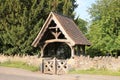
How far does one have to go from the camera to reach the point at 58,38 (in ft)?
107

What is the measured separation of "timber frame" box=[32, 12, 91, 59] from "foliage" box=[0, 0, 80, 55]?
4.91 meters

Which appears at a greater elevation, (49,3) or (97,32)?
(49,3)

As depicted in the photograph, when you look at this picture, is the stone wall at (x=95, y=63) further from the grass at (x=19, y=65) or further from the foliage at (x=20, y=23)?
the foliage at (x=20, y=23)

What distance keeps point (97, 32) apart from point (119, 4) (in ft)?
16.6

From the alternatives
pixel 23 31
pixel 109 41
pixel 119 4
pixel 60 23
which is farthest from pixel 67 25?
pixel 119 4

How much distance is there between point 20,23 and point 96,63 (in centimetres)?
1428

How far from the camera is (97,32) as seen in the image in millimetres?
45125

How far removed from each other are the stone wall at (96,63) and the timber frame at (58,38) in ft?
3.32

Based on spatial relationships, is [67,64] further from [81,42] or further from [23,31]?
[23,31]

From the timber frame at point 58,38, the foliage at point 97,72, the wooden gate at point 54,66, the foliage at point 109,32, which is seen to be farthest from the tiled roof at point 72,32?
the foliage at point 109,32

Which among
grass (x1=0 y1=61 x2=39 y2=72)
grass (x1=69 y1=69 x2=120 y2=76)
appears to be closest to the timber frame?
grass (x1=0 y1=61 x2=39 y2=72)

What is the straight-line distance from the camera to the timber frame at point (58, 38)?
2962cm

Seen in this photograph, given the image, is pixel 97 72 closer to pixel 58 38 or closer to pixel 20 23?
pixel 58 38

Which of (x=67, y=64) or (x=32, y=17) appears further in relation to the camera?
(x=32, y=17)
